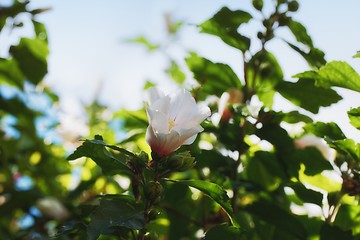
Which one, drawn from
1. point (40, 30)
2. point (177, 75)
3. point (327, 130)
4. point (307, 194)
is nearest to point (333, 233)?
point (307, 194)

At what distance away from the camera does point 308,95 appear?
117cm

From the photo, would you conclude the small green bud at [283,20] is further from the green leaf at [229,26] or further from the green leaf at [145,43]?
the green leaf at [145,43]

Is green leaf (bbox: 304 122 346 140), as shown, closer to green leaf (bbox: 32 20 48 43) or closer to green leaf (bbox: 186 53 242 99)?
green leaf (bbox: 186 53 242 99)

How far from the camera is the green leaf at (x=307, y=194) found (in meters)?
1.05

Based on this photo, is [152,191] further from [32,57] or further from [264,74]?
[32,57]

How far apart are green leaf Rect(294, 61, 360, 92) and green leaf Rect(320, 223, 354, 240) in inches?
11.4

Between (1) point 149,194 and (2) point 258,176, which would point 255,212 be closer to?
(2) point 258,176

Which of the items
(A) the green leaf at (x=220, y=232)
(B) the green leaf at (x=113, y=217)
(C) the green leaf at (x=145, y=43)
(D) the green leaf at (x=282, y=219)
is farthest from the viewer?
(C) the green leaf at (x=145, y=43)

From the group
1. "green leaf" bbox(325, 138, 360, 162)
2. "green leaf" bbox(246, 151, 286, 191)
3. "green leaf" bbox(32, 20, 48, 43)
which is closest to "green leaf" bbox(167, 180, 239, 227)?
"green leaf" bbox(325, 138, 360, 162)

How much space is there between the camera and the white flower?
0.86 m

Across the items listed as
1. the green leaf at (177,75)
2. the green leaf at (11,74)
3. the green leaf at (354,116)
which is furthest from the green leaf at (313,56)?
the green leaf at (11,74)

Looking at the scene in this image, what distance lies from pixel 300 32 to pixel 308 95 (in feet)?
0.52

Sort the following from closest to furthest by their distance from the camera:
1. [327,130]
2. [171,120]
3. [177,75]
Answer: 1. [171,120]
2. [327,130]
3. [177,75]

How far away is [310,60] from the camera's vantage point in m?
1.13
